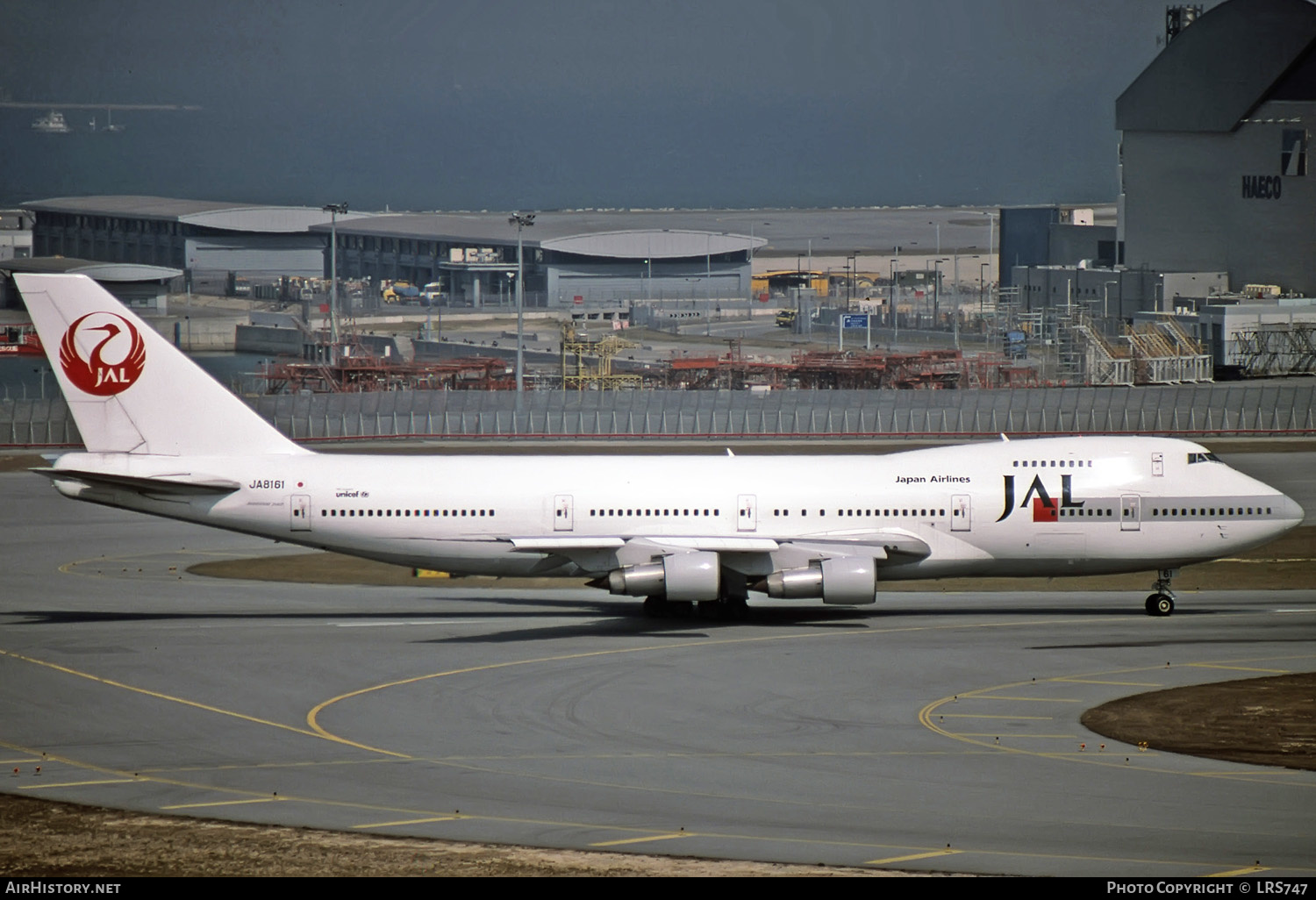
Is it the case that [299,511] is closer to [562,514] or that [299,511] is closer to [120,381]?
[120,381]

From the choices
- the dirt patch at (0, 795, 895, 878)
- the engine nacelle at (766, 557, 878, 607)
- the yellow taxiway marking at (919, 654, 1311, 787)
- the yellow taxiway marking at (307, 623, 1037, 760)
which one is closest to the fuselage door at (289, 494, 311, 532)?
the yellow taxiway marking at (307, 623, 1037, 760)

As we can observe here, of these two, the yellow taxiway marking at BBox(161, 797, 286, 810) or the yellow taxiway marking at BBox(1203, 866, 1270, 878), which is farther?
the yellow taxiway marking at BBox(161, 797, 286, 810)

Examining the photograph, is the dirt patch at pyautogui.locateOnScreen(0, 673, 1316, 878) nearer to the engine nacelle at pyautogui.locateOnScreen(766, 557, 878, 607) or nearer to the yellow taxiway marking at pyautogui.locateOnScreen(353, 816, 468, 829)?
the yellow taxiway marking at pyautogui.locateOnScreen(353, 816, 468, 829)

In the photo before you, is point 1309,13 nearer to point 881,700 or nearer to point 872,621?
point 872,621

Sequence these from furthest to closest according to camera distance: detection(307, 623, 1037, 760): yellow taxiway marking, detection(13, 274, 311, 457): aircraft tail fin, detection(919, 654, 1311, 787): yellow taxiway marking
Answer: detection(13, 274, 311, 457): aircraft tail fin → detection(307, 623, 1037, 760): yellow taxiway marking → detection(919, 654, 1311, 787): yellow taxiway marking

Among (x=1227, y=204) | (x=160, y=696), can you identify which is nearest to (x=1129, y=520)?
(x=160, y=696)

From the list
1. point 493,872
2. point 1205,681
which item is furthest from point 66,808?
point 1205,681

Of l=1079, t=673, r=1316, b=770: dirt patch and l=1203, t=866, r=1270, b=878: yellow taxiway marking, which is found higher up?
l=1203, t=866, r=1270, b=878: yellow taxiway marking
